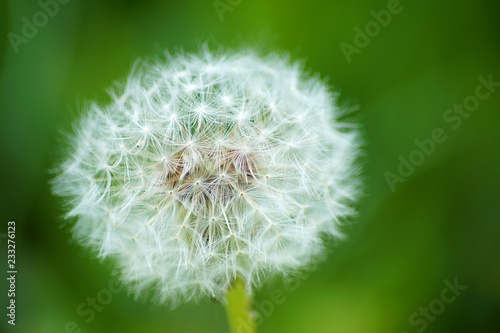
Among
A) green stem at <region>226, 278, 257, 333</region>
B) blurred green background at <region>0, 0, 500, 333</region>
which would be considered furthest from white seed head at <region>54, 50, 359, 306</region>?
blurred green background at <region>0, 0, 500, 333</region>

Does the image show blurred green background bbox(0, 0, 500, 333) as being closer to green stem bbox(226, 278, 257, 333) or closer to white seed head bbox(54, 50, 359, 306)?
white seed head bbox(54, 50, 359, 306)

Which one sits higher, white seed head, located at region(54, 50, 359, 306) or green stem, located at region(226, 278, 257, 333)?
white seed head, located at region(54, 50, 359, 306)

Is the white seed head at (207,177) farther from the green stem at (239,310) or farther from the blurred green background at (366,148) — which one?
the blurred green background at (366,148)

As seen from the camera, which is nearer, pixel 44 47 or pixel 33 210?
pixel 33 210

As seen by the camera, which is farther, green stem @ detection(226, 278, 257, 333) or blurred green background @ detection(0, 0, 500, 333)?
blurred green background @ detection(0, 0, 500, 333)

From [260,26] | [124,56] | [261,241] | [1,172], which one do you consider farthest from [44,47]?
[261,241]

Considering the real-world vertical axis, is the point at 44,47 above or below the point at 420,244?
above

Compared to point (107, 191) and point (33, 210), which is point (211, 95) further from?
point (33, 210)

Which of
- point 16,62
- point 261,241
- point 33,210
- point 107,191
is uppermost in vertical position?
point 16,62
